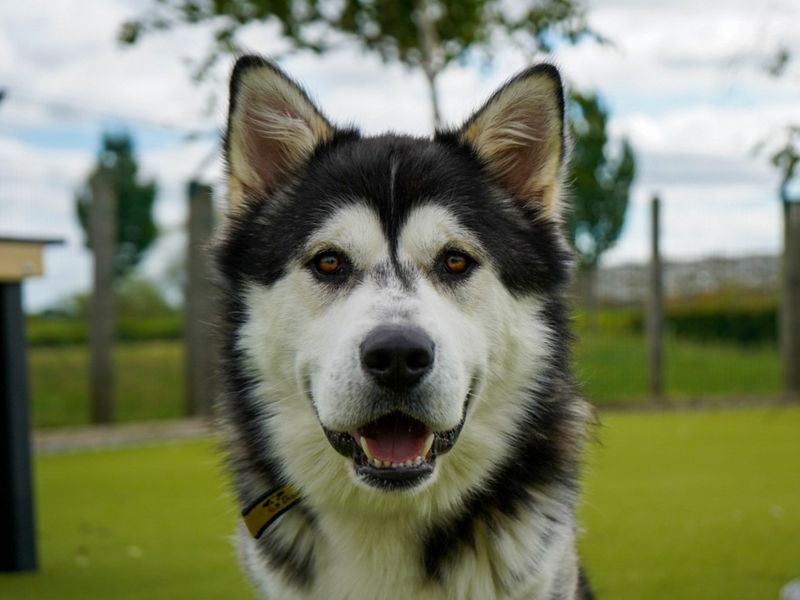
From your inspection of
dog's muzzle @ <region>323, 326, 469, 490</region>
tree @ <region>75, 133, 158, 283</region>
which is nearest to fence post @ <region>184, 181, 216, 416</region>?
tree @ <region>75, 133, 158, 283</region>

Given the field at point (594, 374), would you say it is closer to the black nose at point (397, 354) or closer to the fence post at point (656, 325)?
the fence post at point (656, 325)

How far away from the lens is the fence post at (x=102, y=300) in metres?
9.33

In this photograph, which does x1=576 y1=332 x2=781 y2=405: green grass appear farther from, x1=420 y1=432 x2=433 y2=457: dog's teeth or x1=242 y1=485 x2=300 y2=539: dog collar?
x1=420 y1=432 x2=433 y2=457: dog's teeth

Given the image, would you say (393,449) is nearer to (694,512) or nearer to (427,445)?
(427,445)

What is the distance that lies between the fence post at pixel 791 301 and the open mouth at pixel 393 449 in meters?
9.80

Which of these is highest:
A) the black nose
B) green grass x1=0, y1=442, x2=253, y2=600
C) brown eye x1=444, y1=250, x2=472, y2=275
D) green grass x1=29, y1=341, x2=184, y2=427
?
brown eye x1=444, y1=250, x2=472, y2=275

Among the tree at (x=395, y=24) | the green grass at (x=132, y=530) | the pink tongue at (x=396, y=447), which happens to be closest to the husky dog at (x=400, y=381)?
the pink tongue at (x=396, y=447)

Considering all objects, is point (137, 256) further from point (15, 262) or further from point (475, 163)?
point (475, 163)

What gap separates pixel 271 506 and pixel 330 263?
0.74m

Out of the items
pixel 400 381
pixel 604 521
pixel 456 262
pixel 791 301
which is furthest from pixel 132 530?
pixel 791 301

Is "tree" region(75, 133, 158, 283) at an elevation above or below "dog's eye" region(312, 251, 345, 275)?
above

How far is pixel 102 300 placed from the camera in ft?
30.8

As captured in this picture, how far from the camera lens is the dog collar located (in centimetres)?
293

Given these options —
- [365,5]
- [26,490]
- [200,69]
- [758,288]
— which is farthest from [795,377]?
[26,490]
